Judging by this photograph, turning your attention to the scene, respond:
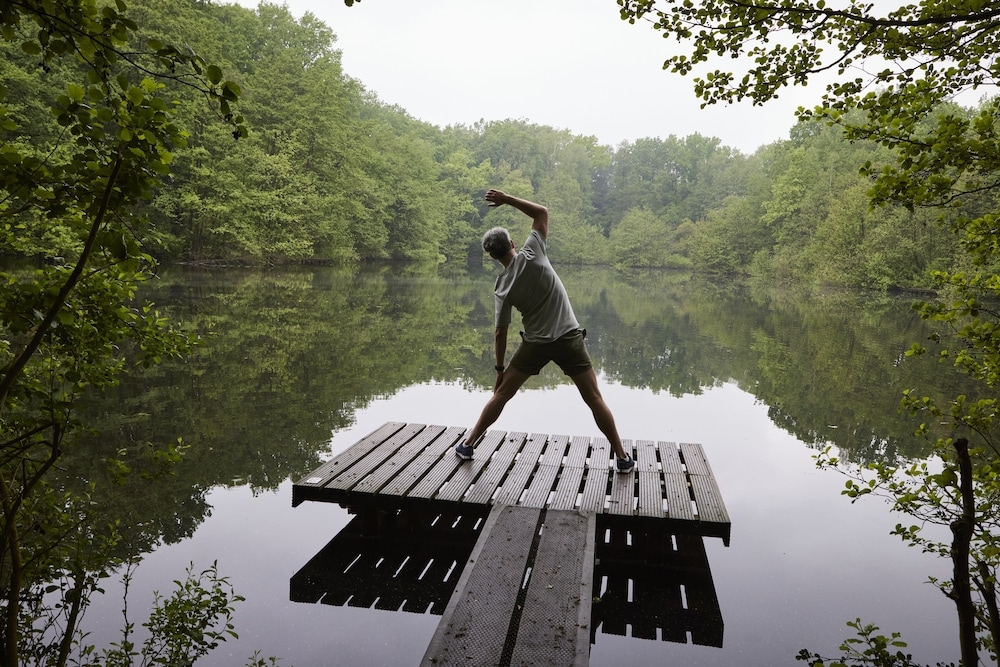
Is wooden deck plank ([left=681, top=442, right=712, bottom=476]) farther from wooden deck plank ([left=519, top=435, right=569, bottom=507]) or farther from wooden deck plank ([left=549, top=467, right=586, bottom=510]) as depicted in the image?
wooden deck plank ([left=519, top=435, right=569, bottom=507])

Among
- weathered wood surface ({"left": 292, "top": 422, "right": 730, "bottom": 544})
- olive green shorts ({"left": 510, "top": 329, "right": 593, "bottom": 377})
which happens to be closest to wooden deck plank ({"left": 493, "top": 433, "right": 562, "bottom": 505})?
weathered wood surface ({"left": 292, "top": 422, "right": 730, "bottom": 544})

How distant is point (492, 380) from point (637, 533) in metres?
6.01

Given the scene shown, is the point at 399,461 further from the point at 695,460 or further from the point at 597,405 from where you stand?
the point at 695,460

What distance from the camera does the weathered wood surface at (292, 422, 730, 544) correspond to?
4.16 metres

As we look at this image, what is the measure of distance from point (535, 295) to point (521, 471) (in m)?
1.33

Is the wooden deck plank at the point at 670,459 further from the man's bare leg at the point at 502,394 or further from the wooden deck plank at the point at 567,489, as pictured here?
the man's bare leg at the point at 502,394

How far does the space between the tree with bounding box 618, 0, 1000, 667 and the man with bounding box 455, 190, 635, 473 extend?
1.61 metres

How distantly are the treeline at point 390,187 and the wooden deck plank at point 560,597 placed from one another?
8.69 feet

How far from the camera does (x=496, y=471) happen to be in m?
Answer: 4.73

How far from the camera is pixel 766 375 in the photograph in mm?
11320

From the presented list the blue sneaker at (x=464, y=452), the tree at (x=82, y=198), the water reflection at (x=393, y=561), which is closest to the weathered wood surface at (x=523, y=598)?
the water reflection at (x=393, y=561)

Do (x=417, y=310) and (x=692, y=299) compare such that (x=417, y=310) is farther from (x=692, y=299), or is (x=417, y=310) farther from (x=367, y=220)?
(x=367, y=220)

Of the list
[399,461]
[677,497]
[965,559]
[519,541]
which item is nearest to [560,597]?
[519,541]

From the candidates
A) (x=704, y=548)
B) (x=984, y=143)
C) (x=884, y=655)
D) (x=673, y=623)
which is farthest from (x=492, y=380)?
(x=984, y=143)
